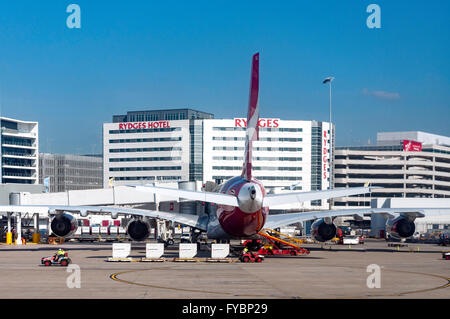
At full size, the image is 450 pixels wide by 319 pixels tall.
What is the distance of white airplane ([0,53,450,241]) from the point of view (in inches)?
1748

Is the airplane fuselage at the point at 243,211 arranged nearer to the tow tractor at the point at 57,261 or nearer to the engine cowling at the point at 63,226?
the tow tractor at the point at 57,261

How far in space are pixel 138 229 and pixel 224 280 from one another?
1130 inches

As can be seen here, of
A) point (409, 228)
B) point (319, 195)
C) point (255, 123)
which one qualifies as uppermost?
point (255, 123)

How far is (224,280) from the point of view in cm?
3662

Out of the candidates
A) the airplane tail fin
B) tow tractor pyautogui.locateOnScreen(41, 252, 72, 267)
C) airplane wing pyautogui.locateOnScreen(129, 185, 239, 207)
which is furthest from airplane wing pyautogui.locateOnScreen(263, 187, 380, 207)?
tow tractor pyautogui.locateOnScreen(41, 252, 72, 267)

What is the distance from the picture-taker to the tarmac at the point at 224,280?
98.4 ft

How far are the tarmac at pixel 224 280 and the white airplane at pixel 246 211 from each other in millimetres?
4512

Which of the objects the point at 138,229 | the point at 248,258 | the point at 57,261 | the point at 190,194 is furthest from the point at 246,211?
the point at 138,229

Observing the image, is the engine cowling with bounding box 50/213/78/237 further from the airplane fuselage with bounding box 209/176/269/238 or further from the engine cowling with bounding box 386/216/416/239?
the engine cowling with bounding box 386/216/416/239

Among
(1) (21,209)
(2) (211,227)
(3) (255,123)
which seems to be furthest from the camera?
(1) (21,209)

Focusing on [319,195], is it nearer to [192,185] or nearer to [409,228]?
[409,228]
